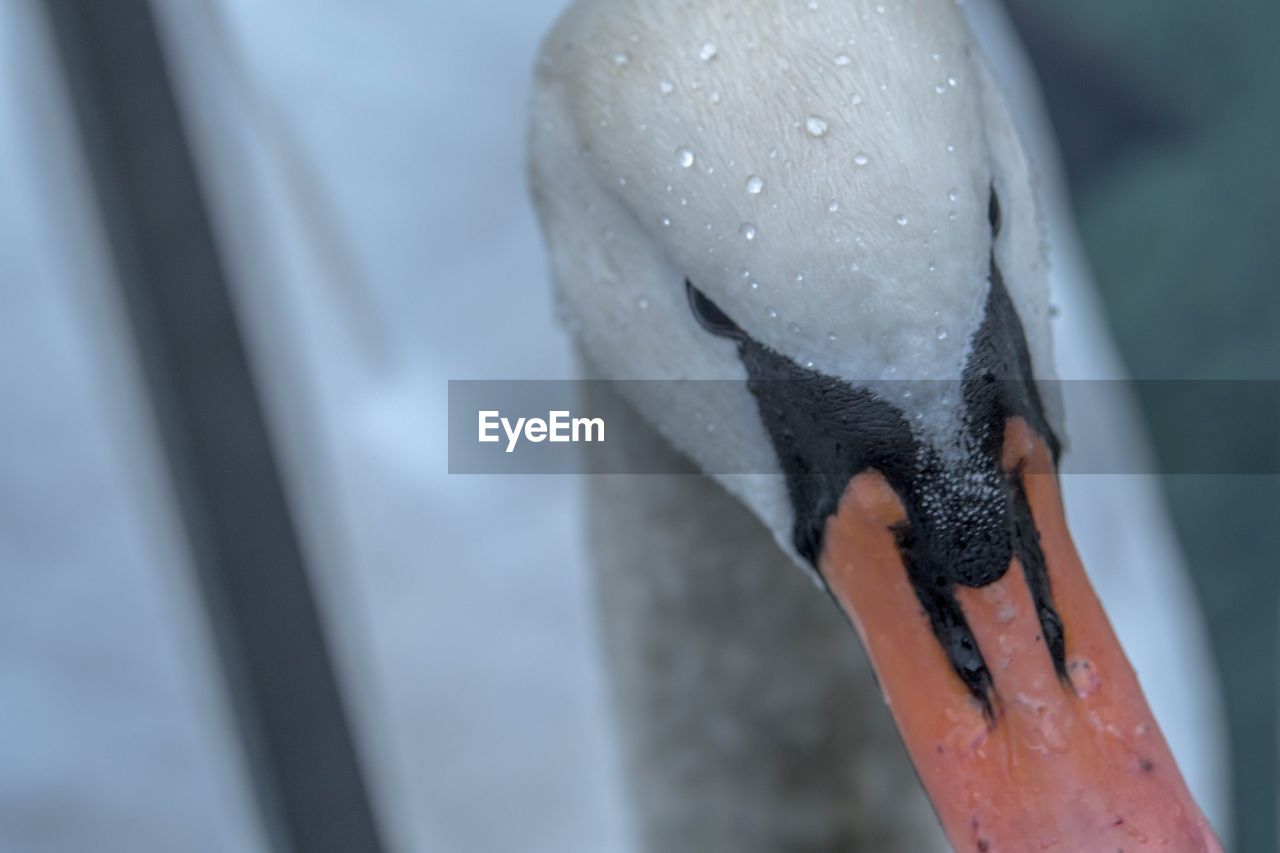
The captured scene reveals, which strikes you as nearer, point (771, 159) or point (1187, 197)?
point (771, 159)

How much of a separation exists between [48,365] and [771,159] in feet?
4.78

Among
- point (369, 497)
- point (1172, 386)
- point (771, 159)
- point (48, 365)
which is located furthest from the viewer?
point (48, 365)

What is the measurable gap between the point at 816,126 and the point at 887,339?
109mm

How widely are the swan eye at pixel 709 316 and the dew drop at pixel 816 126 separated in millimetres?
139

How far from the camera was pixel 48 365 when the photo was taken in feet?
6.56

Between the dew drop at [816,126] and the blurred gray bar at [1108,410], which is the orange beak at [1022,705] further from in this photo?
Result: the blurred gray bar at [1108,410]

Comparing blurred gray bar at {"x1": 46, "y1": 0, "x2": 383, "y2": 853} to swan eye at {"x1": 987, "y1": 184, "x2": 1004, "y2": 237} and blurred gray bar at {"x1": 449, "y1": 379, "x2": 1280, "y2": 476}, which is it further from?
swan eye at {"x1": 987, "y1": 184, "x2": 1004, "y2": 237}

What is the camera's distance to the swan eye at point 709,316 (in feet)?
2.95

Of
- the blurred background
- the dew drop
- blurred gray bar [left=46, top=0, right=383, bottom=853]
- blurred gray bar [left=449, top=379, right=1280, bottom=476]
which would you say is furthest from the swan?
the blurred background

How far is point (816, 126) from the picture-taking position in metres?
0.78

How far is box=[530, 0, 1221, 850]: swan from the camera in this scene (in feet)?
2.53

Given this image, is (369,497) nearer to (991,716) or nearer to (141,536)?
(141,536)

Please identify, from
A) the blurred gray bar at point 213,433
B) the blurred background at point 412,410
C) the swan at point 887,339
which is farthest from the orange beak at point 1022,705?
the blurred background at point 412,410

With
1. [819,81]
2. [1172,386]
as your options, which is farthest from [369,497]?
[819,81]
